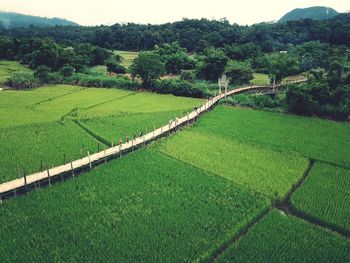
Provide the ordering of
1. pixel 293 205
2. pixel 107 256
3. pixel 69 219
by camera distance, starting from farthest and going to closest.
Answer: pixel 293 205
pixel 69 219
pixel 107 256

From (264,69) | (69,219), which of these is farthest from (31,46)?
(69,219)

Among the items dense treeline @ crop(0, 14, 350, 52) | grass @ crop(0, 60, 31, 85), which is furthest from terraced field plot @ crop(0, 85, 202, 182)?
dense treeline @ crop(0, 14, 350, 52)

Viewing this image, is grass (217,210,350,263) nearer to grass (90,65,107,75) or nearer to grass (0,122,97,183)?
grass (0,122,97,183)

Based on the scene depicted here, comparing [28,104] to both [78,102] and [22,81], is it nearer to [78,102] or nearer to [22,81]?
[78,102]

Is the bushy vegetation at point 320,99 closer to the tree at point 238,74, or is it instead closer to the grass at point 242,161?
the grass at point 242,161

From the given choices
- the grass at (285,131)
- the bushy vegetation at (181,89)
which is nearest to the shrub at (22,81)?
the bushy vegetation at (181,89)

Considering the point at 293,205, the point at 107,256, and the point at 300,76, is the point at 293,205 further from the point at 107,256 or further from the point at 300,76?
the point at 300,76
